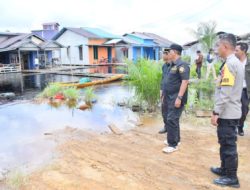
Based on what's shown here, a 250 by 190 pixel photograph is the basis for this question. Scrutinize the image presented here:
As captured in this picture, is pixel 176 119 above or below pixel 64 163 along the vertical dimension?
above

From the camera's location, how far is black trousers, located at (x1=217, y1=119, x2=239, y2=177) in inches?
126

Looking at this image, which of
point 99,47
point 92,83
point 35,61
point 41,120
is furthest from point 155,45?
point 41,120

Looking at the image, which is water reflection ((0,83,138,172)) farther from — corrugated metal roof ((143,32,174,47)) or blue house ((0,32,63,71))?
Answer: corrugated metal roof ((143,32,174,47))

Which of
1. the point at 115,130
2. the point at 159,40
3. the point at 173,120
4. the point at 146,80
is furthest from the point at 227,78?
the point at 159,40

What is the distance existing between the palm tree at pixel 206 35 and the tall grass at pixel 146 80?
2072 centimetres

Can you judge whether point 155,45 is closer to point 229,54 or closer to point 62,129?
point 62,129

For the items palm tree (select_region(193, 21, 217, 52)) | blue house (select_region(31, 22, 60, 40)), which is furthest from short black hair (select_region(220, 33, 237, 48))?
blue house (select_region(31, 22, 60, 40))

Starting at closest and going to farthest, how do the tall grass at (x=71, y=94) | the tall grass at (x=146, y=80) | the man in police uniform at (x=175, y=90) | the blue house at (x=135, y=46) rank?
the man in police uniform at (x=175, y=90)
the tall grass at (x=146, y=80)
the tall grass at (x=71, y=94)
the blue house at (x=135, y=46)

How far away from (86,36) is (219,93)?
31780 mm

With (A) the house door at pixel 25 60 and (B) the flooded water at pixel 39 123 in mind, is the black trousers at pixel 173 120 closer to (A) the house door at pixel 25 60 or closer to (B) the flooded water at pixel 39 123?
(B) the flooded water at pixel 39 123

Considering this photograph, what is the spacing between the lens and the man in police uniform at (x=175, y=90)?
4.40 m

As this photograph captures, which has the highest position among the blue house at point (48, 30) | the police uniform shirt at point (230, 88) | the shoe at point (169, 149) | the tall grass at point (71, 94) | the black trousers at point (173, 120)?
the blue house at point (48, 30)

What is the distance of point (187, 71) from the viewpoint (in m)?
4.42

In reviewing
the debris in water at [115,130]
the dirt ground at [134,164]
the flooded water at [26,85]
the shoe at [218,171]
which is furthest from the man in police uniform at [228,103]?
the flooded water at [26,85]
